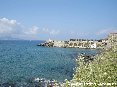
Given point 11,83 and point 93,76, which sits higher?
point 93,76

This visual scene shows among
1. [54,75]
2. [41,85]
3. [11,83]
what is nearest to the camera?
[41,85]

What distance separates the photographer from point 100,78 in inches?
835

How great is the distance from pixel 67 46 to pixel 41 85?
137201mm

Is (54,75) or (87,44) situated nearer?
(54,75)

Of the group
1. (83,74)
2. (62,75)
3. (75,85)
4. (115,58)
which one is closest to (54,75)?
(62,75)

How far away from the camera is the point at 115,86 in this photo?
1831 cm

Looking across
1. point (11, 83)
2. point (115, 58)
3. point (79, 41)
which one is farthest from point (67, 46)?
point (115, 58)

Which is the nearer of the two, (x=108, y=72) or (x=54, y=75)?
(x=108, y=72)

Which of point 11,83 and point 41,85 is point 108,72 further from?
point 11,83

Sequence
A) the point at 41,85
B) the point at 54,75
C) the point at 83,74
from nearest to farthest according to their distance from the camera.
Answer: the point at 83,74, the point at 41,85, the point at 54,75

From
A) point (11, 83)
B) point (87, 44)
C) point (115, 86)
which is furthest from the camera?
point (87, 44)

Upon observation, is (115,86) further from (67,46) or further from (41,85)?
(67,46)

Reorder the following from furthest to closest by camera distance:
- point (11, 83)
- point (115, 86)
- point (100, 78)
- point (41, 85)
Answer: point (11, 83)
point (41, 85)
point (100, 78)
point (115, 86)

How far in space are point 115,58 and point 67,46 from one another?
158985 mm
